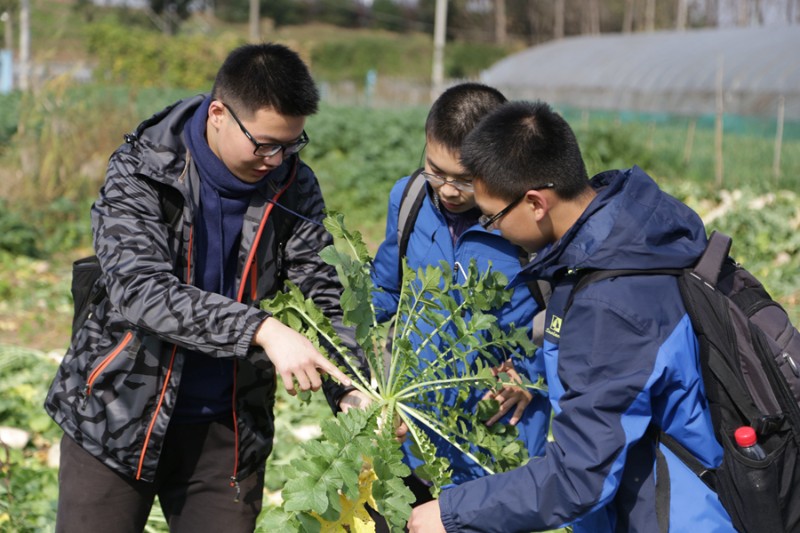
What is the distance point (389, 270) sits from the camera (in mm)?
3092

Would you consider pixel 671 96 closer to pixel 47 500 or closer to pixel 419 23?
pixel 47 500

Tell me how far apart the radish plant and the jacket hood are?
0.39m

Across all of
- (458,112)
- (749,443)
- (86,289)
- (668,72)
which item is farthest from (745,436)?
(668,72)

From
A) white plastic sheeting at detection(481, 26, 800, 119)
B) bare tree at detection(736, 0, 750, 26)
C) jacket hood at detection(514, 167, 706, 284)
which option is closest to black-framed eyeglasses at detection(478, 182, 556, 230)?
jacket hood at detection(514, 167, 706, 284)

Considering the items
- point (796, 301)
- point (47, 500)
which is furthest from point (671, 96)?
point (47, 500)

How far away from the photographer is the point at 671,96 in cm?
2638

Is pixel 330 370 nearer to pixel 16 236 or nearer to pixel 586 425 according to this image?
pixel 586 425

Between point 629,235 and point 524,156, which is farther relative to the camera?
point 524,156

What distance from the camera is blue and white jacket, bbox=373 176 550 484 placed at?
111 inches

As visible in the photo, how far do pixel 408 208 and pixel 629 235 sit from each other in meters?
1.07

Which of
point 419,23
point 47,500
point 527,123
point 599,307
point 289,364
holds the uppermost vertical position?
point 419,23

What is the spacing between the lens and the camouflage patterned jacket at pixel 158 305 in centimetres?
238

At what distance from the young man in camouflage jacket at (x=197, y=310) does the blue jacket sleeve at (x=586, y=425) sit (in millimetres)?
594

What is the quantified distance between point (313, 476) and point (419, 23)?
65.4 m
